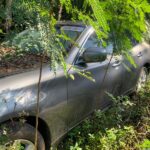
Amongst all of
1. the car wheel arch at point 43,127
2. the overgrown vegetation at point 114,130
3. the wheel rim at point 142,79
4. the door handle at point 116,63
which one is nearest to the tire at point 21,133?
the car wheel arch at point 43,127

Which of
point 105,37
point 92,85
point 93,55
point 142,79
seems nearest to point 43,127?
point 92,85

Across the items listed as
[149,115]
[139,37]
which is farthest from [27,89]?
[149,115]

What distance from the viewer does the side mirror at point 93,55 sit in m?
5.07

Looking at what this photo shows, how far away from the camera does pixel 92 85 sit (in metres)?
5.27

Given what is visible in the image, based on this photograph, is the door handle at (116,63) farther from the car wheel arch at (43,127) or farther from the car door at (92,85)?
the car wheel arch at (43,127)

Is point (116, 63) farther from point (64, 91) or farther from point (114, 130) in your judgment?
point (64, 91)

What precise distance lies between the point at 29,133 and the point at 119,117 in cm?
172

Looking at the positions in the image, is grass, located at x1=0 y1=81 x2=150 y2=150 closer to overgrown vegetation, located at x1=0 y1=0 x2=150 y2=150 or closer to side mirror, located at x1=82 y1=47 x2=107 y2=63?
overgrown vegetation, located at x1=0 y1=0 x2=150 y2=150

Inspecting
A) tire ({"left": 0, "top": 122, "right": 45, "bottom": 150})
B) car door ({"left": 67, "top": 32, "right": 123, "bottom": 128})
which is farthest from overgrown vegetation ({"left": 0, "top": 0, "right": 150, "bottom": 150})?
tire ({"left": 0, "top": 122, "right": 45, "bottom": 150})

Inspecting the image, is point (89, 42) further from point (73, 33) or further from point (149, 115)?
point (149, 115)

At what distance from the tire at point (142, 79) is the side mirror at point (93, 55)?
202 cm

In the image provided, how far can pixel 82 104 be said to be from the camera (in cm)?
509

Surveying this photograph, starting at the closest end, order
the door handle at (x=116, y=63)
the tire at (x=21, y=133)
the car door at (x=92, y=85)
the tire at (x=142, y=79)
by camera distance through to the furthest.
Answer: the tire at (x=21, y=133), the car door at (x=92, y=85), the door handle at (x=116, y=63), the tire at (x=142, y=79)

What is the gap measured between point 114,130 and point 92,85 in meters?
0.63
